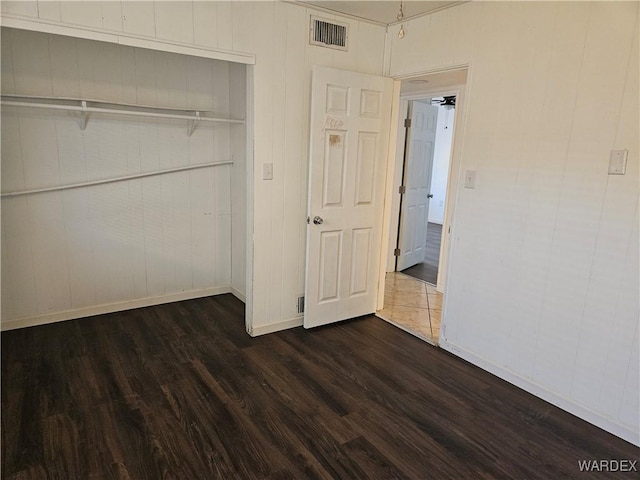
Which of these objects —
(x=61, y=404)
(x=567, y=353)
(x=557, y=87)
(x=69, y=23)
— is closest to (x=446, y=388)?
(x=567, y=353)

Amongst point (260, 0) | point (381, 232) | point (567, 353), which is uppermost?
point (260, 0)

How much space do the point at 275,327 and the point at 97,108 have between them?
7.29 ft

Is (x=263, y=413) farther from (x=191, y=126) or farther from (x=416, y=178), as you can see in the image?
(x=416, y=178)

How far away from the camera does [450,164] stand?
179 inches

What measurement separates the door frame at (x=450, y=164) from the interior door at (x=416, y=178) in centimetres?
11

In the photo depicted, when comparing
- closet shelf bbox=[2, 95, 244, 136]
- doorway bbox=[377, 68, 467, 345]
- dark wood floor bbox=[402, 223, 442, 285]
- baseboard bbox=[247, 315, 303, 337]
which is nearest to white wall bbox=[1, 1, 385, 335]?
baseboard bbox=[247, 315, 303, 337]

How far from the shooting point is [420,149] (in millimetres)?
5188

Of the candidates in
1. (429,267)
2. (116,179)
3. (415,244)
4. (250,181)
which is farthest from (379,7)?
(429,267)

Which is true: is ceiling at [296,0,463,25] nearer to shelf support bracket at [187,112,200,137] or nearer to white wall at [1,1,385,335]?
white wall at [1,1,385,335]

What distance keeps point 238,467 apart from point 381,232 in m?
2.32

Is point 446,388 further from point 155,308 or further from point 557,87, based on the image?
point 155,308

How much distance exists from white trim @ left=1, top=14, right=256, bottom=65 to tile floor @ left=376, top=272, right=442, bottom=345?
248 cm

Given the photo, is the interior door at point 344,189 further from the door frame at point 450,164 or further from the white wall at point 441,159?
the white wall at point 441,159

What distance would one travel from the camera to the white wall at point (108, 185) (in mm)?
3084
